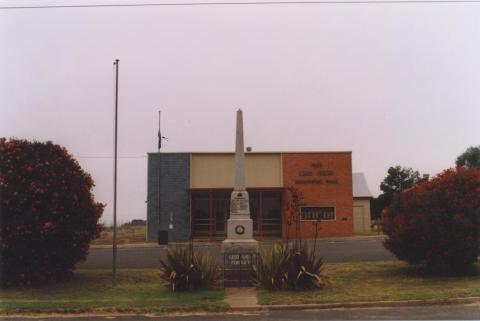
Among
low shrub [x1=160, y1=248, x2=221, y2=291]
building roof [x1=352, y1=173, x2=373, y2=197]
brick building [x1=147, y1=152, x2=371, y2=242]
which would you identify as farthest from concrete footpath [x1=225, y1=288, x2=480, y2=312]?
building roof [x1=352, y1=173, x2=373, y2=197]

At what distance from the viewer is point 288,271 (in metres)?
12.5

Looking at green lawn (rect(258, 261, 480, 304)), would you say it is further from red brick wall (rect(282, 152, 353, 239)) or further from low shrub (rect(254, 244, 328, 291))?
red brick wall (rect(282, 152, 353, 239))

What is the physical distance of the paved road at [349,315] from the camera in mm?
9516

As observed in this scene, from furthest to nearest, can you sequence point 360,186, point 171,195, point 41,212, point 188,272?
point 360,186
point 171,195
point 41,212
point 188,272

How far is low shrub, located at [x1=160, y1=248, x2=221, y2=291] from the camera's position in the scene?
12.5 m

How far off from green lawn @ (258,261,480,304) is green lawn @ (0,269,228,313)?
1.41 m

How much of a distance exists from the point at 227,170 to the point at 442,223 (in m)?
23.9

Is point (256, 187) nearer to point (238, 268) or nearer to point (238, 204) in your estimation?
point (238, 204)

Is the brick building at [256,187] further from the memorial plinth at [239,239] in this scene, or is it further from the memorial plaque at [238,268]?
the memorial plaque at [238,268]

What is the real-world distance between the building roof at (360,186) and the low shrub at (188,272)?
35.9 meters

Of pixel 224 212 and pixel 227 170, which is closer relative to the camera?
pixel 227 170

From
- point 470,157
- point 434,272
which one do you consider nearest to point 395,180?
point 470,157

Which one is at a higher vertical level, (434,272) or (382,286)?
(434,272)

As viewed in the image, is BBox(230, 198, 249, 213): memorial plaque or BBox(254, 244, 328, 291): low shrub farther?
BBox(230, 198, 249, 213): memorial plaque
